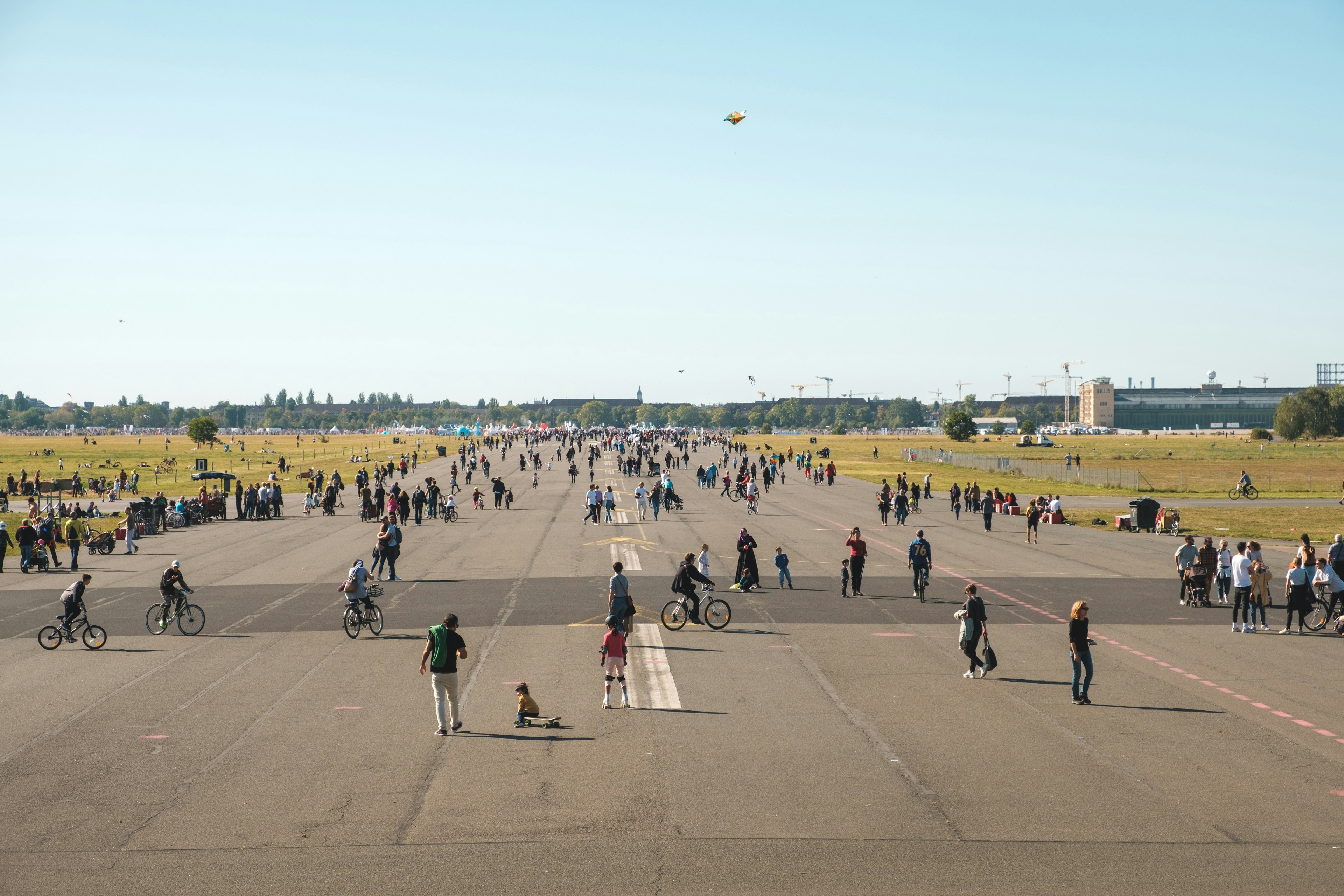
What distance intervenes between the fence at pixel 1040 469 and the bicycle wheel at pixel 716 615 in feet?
167

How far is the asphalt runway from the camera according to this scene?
9.55 m

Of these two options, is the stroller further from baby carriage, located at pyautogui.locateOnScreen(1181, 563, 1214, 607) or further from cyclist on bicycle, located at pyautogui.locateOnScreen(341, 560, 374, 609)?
baby carriage, located at pyautogui.locateOnScreen(1181, 563, 1214, 607)

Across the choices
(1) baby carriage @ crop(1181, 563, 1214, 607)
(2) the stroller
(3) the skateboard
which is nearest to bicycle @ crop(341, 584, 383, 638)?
(3) the skateboard

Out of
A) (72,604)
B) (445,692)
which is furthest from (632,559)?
(445,692)

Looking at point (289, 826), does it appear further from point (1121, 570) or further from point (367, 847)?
point (1121, 570)

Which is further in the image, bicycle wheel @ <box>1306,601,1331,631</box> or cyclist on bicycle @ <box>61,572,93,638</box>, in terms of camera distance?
bicycle wheel @ <box>1306,601,1331,631</box>

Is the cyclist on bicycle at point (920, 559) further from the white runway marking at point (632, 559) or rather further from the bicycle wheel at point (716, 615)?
the white runway marking at point (632, 559)

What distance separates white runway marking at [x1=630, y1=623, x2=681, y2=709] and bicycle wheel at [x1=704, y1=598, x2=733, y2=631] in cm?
108

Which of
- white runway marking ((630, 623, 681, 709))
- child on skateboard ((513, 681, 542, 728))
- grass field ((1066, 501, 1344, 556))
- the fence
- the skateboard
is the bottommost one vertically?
grass field ((1066, 501, 1344, 556))

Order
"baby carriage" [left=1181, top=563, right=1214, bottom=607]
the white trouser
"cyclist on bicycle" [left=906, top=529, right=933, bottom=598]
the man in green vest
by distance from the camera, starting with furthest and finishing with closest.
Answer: "cyclist on bicycle" [left=906, top=529, right=933, bottom=598]
"baby carriage" [left=1181, top=563, right=1214, bottom=607]
the white trouser
the man in green vest

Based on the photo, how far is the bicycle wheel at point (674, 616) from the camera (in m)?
21.6

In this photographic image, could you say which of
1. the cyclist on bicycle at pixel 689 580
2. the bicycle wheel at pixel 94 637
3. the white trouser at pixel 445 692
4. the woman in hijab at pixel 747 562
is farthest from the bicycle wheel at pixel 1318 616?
the bicycle wheel at pixel 94 637

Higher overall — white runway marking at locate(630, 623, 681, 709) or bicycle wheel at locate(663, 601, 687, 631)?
bicycle wheel at locate(663, 601, 687, 631)

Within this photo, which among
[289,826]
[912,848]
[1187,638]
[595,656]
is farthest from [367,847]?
[1187,638]
